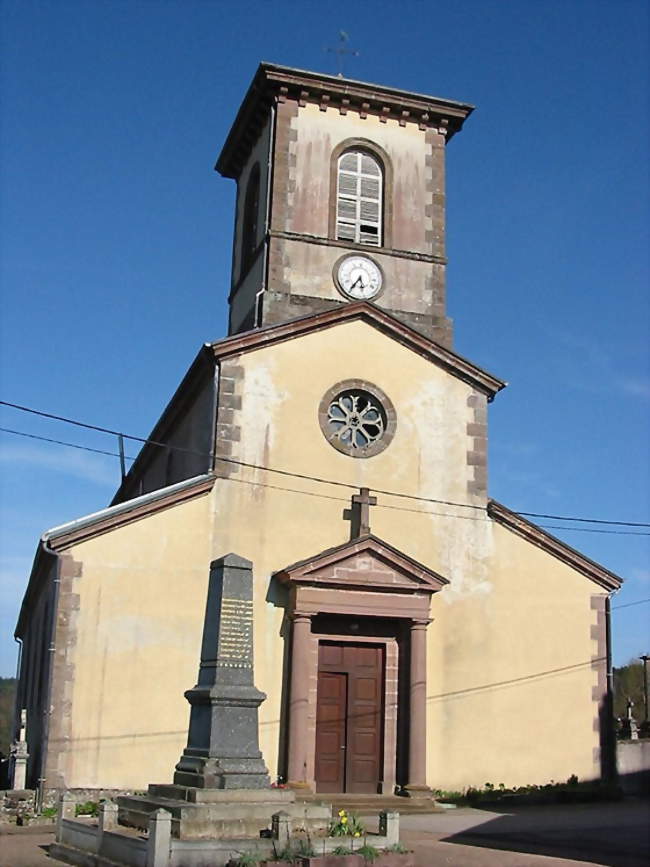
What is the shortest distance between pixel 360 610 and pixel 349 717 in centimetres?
188

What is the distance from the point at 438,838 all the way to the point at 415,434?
8508 millimetres

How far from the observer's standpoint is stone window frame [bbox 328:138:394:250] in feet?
73.7

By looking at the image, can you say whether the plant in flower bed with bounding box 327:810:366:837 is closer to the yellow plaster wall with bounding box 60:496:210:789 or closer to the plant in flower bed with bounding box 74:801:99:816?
the plant in flower bed with bounding box 74:801:99:816

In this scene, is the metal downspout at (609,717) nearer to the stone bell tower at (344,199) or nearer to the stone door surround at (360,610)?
the stone door surround at (360,610)

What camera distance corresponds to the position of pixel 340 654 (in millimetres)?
18984

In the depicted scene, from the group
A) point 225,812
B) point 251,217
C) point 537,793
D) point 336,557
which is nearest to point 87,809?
point 225,812

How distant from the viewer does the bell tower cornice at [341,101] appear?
74.4ft

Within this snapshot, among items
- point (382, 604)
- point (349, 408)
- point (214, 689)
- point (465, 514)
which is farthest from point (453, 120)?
point (214, 689)

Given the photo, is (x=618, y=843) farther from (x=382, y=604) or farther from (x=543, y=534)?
(x=543, y=534)

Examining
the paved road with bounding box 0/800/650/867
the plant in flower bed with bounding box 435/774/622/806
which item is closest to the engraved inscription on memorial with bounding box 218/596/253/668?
the paved road with bounding box 0/800/650/867

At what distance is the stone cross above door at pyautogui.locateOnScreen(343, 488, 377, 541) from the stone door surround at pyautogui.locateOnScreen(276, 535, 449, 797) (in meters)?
0.49

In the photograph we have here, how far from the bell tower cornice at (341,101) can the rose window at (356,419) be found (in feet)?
22.2

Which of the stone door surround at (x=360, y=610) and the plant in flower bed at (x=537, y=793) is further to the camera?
the plant in flower bed at (x=537, y=793)

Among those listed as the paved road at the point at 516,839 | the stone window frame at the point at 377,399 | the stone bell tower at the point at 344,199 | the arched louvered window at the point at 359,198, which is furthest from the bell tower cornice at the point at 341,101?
the paved road at the point at 516,839
